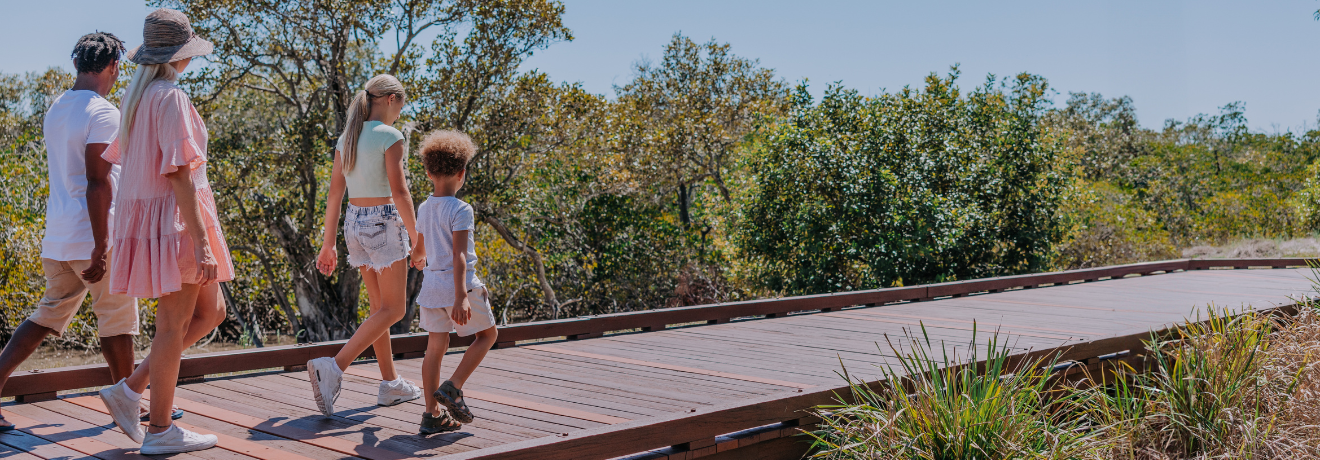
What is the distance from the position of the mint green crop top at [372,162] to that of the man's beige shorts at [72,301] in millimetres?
976

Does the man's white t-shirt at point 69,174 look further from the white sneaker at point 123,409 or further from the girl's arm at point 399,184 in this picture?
the girl's arm at point 399,184

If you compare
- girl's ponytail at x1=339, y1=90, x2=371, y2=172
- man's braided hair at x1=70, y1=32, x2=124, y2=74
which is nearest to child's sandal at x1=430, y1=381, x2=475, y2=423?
girl's ponytail at x1=339, y1=90, x2=371, y2=172

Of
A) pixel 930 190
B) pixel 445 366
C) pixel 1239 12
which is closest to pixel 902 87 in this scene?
pixel 930 190

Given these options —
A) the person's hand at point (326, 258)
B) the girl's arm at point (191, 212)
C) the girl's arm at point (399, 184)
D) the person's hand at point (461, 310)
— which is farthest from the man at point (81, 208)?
the person's hand at point (461, 310)

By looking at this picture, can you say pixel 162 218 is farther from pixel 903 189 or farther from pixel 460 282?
pixel 903 189

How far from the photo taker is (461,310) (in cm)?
352

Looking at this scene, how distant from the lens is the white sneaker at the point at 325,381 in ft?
12.3

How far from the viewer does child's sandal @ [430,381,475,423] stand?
3471 mm

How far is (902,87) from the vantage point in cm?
1484

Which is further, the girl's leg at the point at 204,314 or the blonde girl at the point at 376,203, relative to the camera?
the blonde girl at the point at 376,203

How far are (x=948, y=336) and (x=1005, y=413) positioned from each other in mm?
2417

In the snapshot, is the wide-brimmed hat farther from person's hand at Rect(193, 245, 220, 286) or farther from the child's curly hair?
the child's curly hair

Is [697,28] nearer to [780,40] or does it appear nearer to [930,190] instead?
[780,40]

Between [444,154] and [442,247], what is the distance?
1.21ft
